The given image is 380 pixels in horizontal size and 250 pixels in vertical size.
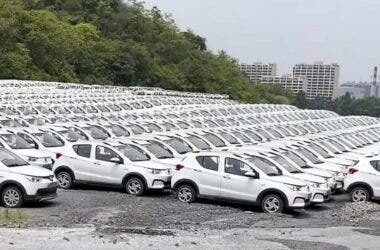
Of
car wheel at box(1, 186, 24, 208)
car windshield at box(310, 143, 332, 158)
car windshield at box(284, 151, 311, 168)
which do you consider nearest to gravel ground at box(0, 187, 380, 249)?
car wheel at box(1, 186, 24, 208)

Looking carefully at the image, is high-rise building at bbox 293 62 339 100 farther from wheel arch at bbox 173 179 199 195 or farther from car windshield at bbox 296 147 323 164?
wheel arch at bbox 173 179 199 195

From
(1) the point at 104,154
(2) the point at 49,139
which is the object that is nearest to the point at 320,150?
(1) the point at 104,154

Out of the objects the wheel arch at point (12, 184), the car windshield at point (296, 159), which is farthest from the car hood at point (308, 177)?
the wheel arch at point (12, 184)

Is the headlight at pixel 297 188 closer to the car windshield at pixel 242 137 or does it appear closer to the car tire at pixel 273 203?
the car tire at pixel 273 203

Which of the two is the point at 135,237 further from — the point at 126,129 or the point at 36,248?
the point at 126,129

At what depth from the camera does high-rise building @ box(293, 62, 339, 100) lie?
17450 cm

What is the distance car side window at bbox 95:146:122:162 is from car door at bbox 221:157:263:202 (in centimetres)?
338

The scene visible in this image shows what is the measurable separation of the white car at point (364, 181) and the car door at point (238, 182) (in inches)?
161

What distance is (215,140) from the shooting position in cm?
2570

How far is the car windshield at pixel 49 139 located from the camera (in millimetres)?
20986

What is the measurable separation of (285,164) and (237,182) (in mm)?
2435

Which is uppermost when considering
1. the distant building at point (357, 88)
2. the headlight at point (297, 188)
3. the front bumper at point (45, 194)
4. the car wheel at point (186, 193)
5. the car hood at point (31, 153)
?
the distant building at point (357, 88)

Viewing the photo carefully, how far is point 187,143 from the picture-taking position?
76.7ft

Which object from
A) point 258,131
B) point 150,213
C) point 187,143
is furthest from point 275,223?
point 258,131
